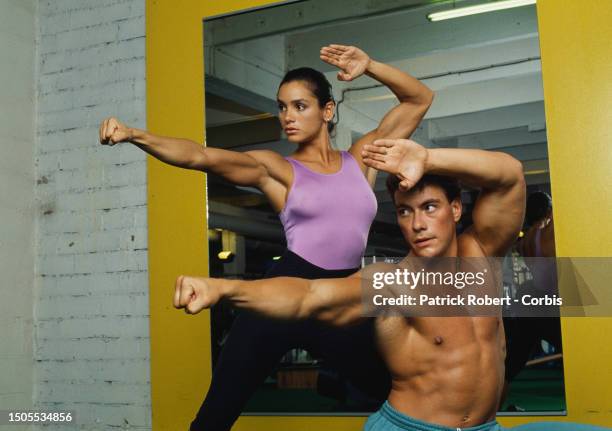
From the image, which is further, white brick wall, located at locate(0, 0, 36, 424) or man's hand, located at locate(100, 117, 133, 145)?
white brick wall, located at locate(0, 0, 36, 424)

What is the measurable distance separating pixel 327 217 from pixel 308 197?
0.11 meters

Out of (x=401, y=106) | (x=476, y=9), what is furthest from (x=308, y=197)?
(x=476, y=9)

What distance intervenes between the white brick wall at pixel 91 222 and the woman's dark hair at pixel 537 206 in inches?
81.6

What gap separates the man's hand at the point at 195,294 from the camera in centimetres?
167

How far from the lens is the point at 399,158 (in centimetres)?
209

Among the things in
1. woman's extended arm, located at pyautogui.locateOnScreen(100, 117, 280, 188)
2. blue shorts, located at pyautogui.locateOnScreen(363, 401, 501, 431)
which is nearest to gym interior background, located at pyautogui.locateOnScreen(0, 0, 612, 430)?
woman's extended arm, located at pyautogui.locateOnScreen(100, 117, 280, 188)

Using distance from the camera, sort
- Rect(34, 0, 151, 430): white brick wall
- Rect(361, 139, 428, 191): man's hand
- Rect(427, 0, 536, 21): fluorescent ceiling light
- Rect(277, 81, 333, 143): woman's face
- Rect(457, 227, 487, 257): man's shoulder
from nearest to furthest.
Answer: Rect(361, 139, 428, 191): man's hand < Rect(457, 227, 487, 257): man's shoulder < Rect(277, 81, 333, 143): woman's face < Rect(427, 0, 536, 21): fluorescent ceiling light < Rect(34, 0, 151, 430): white brick wall

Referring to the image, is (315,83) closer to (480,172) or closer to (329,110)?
(329,110)

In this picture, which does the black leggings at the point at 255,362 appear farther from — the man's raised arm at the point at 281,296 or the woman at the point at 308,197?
the man's raised arm at the point at 281,296

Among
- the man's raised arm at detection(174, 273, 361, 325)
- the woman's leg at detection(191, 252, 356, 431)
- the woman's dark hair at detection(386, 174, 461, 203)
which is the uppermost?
the woman's dark hair at detection(386, 174, 461, 203)

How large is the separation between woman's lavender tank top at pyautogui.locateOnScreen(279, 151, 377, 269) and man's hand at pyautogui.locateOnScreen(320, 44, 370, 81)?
1.51 feet

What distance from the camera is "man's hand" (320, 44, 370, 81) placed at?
2.81m

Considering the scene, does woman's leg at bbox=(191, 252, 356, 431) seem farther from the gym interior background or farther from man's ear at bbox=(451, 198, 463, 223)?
the gym interior background

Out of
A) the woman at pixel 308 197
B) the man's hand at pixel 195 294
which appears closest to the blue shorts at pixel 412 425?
the woman at pixel 308 197
